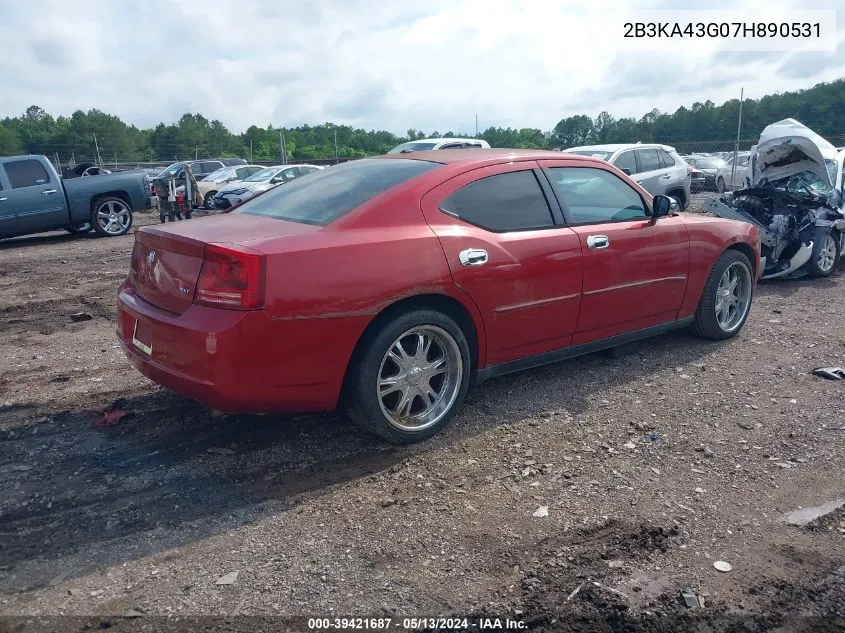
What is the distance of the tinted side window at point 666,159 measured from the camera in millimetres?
14047

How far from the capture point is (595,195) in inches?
192

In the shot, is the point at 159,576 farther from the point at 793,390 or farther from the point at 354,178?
the point at 793,390

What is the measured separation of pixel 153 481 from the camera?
3.56 meters

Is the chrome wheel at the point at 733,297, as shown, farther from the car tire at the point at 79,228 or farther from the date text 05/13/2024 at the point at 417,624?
the car tire at the point at 79,228

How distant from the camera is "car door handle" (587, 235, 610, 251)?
455 cm

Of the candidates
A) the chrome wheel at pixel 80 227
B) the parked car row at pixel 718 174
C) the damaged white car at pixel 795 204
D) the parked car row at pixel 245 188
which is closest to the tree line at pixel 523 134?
the parked car row at pixel 718 174

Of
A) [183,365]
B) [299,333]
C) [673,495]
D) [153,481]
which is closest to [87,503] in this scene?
[153,481]

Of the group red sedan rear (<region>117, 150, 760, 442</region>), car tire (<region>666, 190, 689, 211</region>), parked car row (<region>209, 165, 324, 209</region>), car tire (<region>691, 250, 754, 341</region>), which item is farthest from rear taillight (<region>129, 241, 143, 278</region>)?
parked car row (<region>209, 165, 324, 209</region>)

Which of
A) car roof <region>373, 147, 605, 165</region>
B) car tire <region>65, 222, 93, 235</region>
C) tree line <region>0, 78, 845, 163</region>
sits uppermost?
tree line <region>0, 78, 845, 163</region>

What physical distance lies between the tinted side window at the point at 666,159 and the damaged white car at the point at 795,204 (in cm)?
470

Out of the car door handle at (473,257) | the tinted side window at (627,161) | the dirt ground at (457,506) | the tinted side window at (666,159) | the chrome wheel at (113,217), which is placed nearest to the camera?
the dirt ground at (457,506)

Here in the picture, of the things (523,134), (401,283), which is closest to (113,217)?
(401,283)

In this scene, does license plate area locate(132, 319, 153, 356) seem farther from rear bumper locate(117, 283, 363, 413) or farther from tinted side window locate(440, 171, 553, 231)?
tinted side window locate(440, 171, 553, 231)

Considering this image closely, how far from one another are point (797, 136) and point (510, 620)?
8.26m
